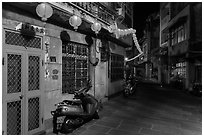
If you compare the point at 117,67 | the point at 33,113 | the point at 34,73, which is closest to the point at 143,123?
the point at 33,113

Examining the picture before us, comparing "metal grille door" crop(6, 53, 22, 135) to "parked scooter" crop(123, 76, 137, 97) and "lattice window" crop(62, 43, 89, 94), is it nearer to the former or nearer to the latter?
"lattice window" crop(62, 43, 89, 94)

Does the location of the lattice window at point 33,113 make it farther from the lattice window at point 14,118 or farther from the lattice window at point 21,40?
the lattice window at point 21,40

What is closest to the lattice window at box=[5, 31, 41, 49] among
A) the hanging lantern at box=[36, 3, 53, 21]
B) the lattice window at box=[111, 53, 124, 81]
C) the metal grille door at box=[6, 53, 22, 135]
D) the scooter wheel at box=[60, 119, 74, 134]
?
the metal grille door at box=[6, 53, 22, 135]

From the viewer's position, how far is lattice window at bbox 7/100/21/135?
482 centimetres

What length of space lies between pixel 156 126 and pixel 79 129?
117 inches

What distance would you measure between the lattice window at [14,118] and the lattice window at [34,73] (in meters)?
0.65

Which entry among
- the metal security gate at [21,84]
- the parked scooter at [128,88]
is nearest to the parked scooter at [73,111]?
the metal security gate at [21,84]

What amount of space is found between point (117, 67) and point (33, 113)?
28.8 ft

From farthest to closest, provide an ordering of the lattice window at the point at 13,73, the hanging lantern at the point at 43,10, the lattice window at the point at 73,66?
the lattice window at the point at 73,66
the hanging lantern at the point at 43,10
the lattice window at the point at 13,73

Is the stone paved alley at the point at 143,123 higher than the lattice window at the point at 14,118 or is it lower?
lower

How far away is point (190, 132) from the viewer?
5891mm

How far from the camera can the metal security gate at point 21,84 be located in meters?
4.64

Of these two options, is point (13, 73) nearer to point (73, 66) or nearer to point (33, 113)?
point (33, 113)

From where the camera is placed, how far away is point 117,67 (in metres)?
13.4
